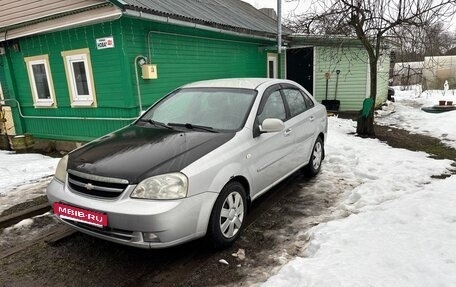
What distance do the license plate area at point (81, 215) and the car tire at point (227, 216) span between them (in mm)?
920

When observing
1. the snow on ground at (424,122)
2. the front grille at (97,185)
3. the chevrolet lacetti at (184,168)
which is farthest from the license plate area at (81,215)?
the snow on ground at (424,122)

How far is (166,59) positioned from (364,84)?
8.72 m

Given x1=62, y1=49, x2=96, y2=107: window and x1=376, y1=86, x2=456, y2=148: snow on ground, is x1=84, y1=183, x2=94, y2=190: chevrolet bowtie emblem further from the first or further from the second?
x1=376, y1=86, x2=456, y2=148: snow on ground

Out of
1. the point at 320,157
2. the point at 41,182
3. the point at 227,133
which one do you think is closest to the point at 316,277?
the point at 227,133

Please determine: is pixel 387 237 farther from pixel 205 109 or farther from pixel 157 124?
pixel 157 124

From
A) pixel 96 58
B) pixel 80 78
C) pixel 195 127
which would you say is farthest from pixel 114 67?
pixel 195 127

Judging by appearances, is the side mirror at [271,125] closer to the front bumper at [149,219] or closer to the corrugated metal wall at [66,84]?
the front bumper at [149,219]

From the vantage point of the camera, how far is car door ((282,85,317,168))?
4559 millimetres

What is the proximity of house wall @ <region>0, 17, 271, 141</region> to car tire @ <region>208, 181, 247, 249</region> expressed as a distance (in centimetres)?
474

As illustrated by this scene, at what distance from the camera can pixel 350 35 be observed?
945 cm

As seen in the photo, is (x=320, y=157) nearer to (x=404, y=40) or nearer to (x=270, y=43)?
(x=404, y=40)

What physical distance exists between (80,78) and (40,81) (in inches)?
63.7

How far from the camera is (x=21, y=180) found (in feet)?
18.4

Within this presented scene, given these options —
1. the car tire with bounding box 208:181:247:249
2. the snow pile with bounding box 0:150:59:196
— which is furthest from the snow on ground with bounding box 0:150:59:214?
the car tire with bounding box 208:181:247:249
